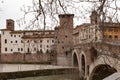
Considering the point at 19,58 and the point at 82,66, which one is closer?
the point at 82,66

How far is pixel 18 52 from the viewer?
37.7 m

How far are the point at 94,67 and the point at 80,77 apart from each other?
4333 mm

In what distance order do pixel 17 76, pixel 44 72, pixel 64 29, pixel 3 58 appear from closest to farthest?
pixel 64 29, pixel 17 76, pixel 44 72, pixel 3 58

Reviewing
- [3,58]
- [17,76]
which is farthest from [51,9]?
[3,58]

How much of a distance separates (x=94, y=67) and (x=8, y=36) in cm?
2171

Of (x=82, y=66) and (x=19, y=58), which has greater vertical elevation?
(x=82, y=66)

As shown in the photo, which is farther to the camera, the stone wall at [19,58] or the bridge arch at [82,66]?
the stone wall at [19,58]

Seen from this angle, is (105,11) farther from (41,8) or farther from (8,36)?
(8,36)

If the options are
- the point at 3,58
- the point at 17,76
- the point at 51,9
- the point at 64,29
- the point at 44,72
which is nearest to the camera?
the point at 51,9

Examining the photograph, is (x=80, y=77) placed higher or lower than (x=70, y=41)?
lower

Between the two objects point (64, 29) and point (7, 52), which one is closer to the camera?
point (64, 29)

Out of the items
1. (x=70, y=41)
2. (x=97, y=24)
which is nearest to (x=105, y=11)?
(x=97, y=24)

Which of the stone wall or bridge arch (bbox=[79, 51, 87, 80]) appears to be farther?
the stone wall

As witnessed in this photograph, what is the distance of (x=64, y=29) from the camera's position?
130 inches
